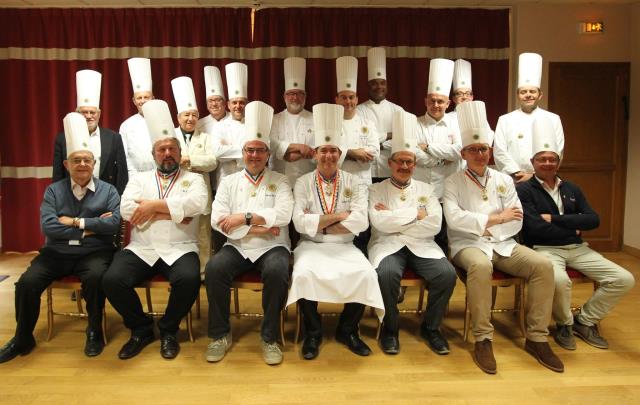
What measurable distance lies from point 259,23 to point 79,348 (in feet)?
11.9

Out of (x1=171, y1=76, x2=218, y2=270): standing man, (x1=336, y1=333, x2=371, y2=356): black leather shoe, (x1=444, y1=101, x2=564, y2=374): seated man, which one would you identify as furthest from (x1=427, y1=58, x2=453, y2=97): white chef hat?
(x1=336, y1=333, x2=371, y2=356): black leather shoe

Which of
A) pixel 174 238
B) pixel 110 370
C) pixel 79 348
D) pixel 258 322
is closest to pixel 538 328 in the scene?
pixel 258 322

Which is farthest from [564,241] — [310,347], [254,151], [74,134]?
[74,134]

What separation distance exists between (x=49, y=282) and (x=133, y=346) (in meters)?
0.63

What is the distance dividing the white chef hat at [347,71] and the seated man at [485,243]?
0.99m

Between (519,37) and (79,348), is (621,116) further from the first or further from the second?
(79,348)

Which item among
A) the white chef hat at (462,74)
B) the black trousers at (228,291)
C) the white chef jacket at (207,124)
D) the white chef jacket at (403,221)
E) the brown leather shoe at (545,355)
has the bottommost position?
the brown leather shoe at (545,355)

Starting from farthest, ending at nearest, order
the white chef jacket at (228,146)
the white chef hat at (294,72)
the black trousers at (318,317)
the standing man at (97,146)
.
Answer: the white chef hat at (294,72)
the white chef jacket at (228,146)
the standing man at (97,146)
the black trousers at (318,317)

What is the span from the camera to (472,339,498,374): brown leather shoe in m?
2.83

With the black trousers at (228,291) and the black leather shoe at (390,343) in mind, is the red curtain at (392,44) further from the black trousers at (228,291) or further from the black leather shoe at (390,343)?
the black leather shoe at (390,343)

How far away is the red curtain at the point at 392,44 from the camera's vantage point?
5348 millimetres

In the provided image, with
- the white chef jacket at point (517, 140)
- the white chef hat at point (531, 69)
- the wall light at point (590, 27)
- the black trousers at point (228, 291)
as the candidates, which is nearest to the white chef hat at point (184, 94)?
the black trousers at point (228, 291)

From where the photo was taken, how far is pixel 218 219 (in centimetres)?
312

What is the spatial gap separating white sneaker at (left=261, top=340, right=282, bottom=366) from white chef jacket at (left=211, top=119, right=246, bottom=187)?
4.93 ft
